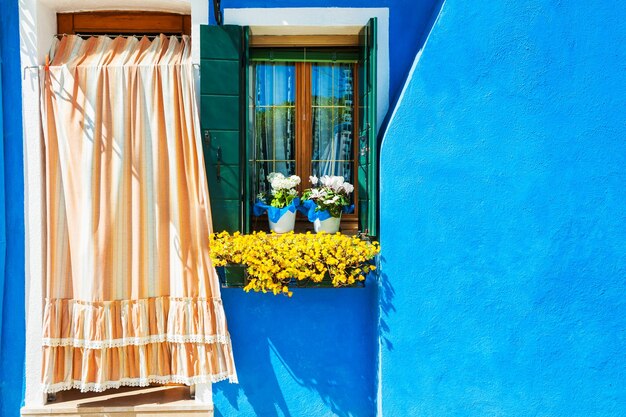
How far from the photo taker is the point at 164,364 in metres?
4.08

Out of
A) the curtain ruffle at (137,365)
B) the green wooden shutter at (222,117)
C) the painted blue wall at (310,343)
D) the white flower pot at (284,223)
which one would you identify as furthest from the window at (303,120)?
the curtain ruffle at (137,365)

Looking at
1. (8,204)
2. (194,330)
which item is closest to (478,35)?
(194,330)

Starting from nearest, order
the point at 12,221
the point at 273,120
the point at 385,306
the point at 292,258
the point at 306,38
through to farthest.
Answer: the point at 292,258
the point at 385,306
the point at 12,221
the point at 306,38
the point at 273,120

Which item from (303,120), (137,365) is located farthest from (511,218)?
(137,365)

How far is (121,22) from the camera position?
4.32 m

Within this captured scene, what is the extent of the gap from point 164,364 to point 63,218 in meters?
1.25

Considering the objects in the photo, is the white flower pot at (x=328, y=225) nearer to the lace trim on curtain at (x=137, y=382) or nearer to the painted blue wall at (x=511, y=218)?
the painted blue wall at (x=511, y=218)

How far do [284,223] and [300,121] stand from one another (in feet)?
2.73

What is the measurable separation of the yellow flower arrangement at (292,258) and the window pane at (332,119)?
763 millimetres

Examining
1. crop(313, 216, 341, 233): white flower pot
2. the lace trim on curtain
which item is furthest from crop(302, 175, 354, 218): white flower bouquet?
the lace trim on curtain

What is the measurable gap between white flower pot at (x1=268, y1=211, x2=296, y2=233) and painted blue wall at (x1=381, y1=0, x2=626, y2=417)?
2.25 feet

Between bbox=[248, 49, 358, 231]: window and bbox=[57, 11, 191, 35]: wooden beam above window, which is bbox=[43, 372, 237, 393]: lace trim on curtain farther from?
bbox=[57, 11, 191, 35]: wooden beam above window

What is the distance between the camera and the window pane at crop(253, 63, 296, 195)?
14.4 feet

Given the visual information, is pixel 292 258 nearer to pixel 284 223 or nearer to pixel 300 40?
pixel 284 223
